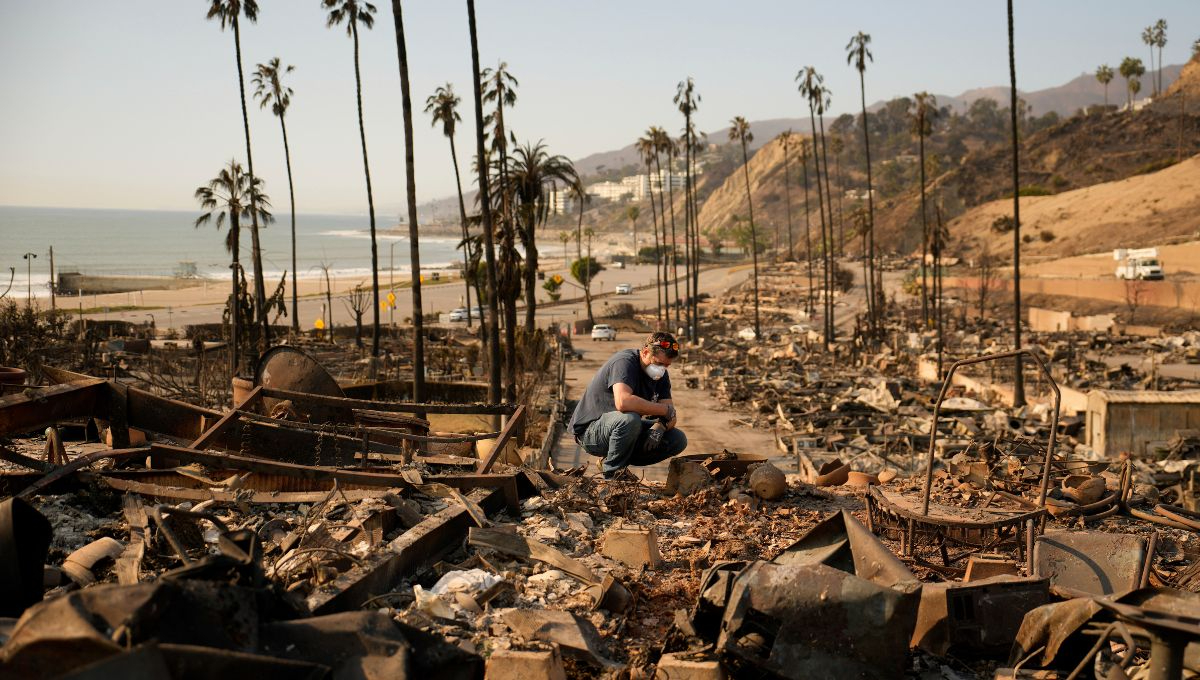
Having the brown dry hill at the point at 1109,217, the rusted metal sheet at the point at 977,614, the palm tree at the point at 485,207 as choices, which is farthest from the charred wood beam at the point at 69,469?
the brown dry hill at the point at 1109,217

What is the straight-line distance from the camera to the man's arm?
7695 mm

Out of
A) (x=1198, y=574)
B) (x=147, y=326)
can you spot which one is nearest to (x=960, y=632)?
(x=1198, y=574)

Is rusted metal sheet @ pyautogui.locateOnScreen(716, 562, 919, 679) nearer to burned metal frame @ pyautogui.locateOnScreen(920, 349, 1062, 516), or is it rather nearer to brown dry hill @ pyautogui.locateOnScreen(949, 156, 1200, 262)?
burned metal frame @ pyautogui.locateOnScreen(920, 349, 1062, 516)

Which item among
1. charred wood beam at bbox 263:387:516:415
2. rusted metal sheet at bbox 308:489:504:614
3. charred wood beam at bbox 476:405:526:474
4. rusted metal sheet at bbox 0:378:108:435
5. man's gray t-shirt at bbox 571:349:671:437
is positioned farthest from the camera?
charred wood beam at bbox 263:387:516:415

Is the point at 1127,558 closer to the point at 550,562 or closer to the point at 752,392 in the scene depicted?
the point at 550,562

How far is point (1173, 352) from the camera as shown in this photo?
39.3 metres

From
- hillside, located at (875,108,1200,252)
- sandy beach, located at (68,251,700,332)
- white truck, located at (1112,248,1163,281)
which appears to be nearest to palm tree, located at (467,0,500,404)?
sandy beach, located at (68,251,700,332)

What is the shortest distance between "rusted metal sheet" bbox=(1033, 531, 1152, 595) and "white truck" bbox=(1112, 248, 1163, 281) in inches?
2201

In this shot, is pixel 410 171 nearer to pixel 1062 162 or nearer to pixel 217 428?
pixel 217 428

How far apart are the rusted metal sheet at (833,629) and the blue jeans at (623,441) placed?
135 inches

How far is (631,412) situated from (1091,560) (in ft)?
11.5

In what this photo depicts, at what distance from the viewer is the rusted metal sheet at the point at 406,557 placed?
4.68 metres

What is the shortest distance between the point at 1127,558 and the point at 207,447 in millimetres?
6927

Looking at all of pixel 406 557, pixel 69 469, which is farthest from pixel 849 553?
pixel 69 469
